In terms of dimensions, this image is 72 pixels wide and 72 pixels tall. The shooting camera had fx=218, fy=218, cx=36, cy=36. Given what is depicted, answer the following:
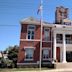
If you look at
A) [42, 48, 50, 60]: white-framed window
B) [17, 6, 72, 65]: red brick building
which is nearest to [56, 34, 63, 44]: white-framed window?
[17, 6, 72, 65]: red brick building

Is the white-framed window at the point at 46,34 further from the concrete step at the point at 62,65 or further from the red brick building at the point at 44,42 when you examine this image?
the concrete step at the point at 62,65

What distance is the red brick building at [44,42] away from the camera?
40.9 metres

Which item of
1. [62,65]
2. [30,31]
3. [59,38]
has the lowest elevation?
[62,65]

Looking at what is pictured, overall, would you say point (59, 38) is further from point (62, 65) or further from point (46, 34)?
point (62, 65)

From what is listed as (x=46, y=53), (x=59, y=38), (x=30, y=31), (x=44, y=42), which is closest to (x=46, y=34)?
(x=44, y=42)

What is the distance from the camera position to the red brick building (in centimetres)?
4088

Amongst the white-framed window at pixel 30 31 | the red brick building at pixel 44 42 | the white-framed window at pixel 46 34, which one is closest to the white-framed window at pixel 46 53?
the red brick building at pixel 44 42

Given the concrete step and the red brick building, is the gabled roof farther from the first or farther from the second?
the concrete step

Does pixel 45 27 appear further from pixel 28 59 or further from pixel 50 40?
pixel 28 59

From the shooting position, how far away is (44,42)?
4228cm

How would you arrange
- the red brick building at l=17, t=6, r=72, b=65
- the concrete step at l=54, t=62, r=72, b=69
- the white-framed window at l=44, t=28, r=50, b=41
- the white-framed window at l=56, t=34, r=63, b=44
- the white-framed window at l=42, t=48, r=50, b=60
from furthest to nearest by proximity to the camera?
1. the white-framed window at l=44, t=28, r=50, b=41
2. the white-framed window at l=56, t=34, r=63, b=44
3. the white-framed window at l=42, t=48, r=50, b=60
4. the red brick building at l=17, t=6, r=72, b=65
5. the concrete step at l=54, t=62, r=72, b=69

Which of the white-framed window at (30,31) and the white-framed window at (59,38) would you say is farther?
the white-framed window at (59,38)

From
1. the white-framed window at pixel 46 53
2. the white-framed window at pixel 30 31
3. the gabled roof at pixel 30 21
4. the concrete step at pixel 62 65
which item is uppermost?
the gabled roof at pixel 30 21

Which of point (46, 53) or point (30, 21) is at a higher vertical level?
point (30, 21)
